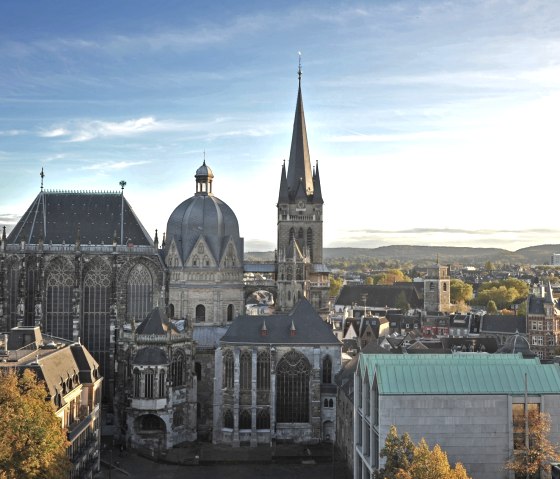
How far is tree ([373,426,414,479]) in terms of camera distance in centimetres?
4878

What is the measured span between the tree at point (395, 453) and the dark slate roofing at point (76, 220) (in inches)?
2127

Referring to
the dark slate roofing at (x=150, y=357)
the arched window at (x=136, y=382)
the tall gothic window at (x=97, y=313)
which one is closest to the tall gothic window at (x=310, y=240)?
the tall gothic window at (x=97, y=313)

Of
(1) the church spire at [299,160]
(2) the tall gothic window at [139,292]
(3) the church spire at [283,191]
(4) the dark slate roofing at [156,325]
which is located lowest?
(4) the dark slate roofing at [156,325]

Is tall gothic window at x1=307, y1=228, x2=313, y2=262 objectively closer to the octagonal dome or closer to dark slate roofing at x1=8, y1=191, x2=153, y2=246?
the octagonal dome

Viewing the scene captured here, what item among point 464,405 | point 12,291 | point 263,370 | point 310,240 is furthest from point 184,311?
point 464,405

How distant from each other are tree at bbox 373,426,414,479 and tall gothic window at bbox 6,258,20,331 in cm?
5820

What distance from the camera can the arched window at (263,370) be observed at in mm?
84438

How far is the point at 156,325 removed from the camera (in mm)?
83875

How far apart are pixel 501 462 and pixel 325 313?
48.7 meters

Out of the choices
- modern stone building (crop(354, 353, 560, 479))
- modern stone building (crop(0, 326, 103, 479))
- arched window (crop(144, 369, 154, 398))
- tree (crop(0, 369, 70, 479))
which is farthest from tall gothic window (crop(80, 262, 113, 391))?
modern stone building (crop(354, 353, 560, 479))

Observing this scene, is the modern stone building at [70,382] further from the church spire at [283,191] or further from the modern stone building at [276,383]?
the church spire at [283,191]

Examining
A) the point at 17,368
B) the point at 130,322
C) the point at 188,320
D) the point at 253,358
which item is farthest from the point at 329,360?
the point at 17,368

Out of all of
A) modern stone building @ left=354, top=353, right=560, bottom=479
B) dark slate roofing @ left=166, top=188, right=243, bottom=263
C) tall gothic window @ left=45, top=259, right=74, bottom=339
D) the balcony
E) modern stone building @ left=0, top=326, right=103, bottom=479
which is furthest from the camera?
dark slate roofing @ left=166, top=188, right=243, bottom=263

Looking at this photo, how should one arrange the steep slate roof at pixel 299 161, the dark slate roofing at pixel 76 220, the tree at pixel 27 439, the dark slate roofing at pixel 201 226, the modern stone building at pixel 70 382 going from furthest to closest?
the steep slate roof at pixel 299 161
the dark slate roofing at pixel 201 226
the dark slate roofing at pixel 76 220
the modern stone building at pixel 70 382
the tree at pixel 27 439
